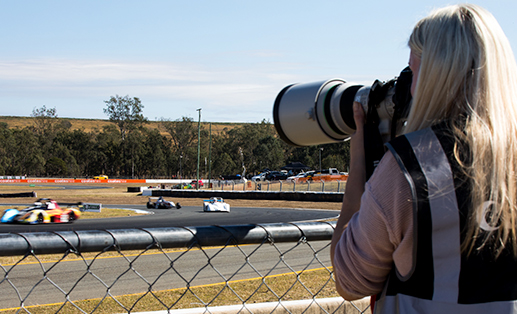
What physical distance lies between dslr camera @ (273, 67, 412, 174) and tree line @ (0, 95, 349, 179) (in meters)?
80.9

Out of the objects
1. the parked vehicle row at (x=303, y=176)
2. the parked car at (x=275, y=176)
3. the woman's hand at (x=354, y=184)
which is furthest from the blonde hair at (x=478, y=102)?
the parked car at (x=275, y=176)

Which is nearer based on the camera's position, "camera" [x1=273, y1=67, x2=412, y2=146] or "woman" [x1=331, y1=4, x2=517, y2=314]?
"woman" [x1=331, y1=4, x2=517, y2=314]

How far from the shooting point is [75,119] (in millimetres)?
171750

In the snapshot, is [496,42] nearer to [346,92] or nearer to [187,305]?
[346,92]

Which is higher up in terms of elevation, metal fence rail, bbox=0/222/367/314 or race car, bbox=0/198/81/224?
metal fence rail, bbox=0/222/367/314

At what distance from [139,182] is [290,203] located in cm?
4718

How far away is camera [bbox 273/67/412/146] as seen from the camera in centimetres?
154

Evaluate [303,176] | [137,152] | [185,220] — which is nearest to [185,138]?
[137,152]

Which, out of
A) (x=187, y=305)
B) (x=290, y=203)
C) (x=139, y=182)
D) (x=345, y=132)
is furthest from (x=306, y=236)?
(x=139, y=182)

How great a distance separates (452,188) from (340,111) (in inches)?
30.3

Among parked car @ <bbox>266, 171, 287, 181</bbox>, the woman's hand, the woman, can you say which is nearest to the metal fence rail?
the woman's hand

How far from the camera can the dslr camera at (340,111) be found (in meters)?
1.49

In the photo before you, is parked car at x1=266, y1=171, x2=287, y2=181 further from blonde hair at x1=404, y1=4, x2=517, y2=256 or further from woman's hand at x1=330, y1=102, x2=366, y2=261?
blonde hair at x1=404, y1=4, x2=517, y2=256

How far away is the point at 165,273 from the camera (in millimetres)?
7934
